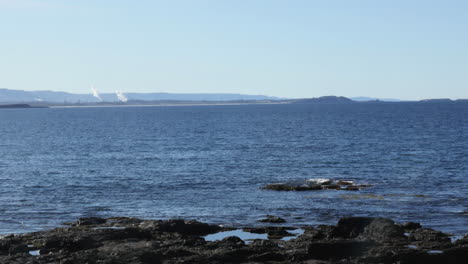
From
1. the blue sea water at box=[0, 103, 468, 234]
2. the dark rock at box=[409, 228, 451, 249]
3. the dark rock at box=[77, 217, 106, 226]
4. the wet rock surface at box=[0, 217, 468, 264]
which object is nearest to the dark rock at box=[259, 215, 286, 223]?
the blue sea water at box=[0, 103, 468, 234]

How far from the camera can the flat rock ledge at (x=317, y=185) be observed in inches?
2437

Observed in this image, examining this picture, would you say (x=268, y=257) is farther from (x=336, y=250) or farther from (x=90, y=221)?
(x=90, y=221)

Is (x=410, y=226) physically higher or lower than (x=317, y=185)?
higher

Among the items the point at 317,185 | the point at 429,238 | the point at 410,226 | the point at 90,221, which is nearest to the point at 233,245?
the point at 429,238

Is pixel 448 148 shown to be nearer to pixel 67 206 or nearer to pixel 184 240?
pixel 67 206

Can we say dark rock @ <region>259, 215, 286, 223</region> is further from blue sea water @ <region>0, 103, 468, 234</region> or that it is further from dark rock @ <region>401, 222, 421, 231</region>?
dark rock @ <region>401, 222, 421, 231</region>

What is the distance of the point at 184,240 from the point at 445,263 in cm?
1346

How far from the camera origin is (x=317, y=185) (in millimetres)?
63625

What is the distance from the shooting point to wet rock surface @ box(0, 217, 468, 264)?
112 ft

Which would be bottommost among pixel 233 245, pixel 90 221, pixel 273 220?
pixel 90 221

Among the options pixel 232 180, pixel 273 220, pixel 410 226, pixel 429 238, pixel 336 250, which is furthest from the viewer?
pixel 232 180

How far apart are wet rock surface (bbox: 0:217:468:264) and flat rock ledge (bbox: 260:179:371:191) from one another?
18.6 meters

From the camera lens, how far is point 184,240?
38344mm

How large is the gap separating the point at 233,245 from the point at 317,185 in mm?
28024
